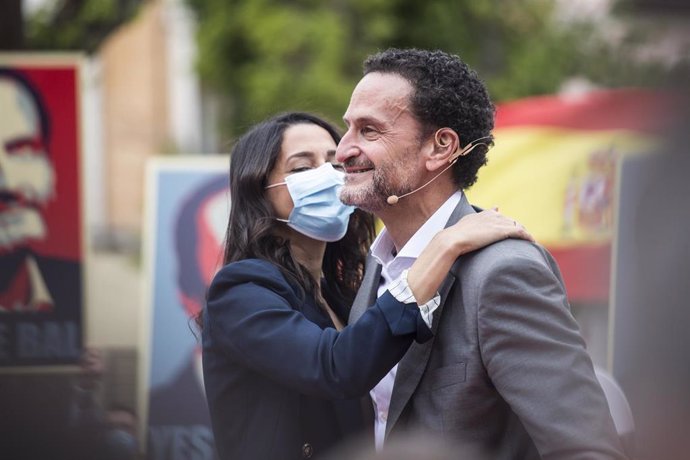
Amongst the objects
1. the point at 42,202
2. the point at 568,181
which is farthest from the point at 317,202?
the point at 568,181

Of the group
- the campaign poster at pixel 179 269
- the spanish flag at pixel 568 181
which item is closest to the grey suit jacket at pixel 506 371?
the campaign poster at pixel 179 269

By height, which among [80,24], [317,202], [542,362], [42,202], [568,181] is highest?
[80,24]

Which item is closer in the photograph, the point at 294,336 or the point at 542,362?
the point at 542,362

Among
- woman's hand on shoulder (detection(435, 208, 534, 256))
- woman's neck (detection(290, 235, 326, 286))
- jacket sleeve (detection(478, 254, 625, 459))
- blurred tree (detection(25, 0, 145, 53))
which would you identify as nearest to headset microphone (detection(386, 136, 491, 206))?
woman's hand on shoulder (detection(435, 208, 534, 256))

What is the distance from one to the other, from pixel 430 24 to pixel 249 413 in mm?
12864

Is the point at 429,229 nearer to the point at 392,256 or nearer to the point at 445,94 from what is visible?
the point at 392,256

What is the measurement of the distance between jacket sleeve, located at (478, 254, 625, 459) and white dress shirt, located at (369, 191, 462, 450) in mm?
366

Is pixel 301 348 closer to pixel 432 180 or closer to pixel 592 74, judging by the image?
pixel 432 180

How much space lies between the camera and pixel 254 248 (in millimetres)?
3256

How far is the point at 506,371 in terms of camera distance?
2514mm

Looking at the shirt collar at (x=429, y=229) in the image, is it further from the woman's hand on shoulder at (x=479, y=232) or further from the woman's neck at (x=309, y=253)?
the woman's neck at (x=309, y=253)

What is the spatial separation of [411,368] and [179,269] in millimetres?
3726

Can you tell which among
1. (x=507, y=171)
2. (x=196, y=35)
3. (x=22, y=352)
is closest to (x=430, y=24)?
(x=196, y=35)

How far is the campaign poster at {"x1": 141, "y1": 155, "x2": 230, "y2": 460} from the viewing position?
20.1ft
